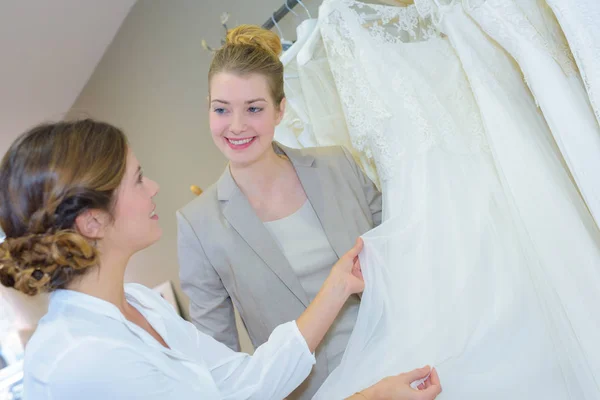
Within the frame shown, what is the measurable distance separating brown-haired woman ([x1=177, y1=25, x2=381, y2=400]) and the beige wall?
83 centimetres

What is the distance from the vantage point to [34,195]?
0.81 metres

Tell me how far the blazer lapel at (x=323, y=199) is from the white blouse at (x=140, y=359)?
11.1 inches

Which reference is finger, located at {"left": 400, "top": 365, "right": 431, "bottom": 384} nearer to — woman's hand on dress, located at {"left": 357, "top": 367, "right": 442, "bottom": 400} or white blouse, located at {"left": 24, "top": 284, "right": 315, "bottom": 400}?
woman's hand on dress, located at {"left": 357, "top": 367, "right": 442, "bottom": 400}

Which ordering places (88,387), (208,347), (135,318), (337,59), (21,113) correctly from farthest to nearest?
(21,113), (337,59), (208,347), (135,318), (88,387)

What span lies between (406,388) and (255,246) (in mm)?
495

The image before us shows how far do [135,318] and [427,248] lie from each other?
1.91 ft

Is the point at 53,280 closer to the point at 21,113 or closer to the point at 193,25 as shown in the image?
the point at 193,25

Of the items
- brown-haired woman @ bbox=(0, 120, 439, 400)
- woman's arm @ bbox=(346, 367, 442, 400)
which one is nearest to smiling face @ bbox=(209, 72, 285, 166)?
brown-haired woman @ bbox=(0, 120, 439, 400)

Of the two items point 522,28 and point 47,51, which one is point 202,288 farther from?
point 47,51

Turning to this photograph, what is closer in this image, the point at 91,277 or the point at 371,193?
the point at 91,277

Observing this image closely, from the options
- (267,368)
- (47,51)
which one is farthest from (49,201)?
(47,51)

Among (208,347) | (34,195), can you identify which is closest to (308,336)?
(208,347)

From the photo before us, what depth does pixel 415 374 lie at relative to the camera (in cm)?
96

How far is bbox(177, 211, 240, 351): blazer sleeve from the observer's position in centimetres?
131
